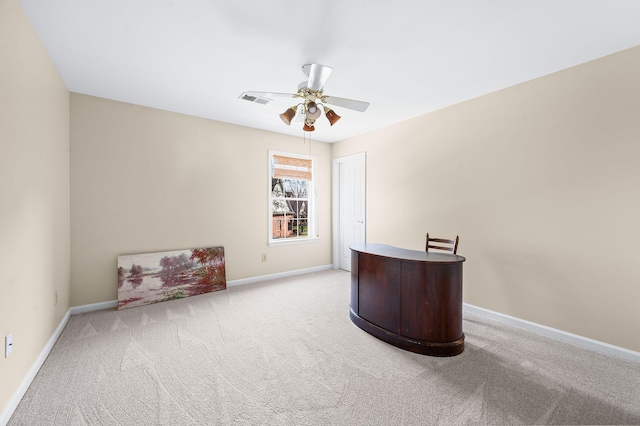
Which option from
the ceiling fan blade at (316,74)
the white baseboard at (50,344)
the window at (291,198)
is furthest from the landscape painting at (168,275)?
the ceiling fan blade at (316,74)

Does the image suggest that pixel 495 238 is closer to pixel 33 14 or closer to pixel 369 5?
pixel 369 5

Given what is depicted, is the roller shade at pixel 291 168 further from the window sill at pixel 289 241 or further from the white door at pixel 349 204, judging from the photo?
the window sill at pixel 289 241

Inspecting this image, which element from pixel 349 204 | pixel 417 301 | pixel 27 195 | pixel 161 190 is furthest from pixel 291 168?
pixel 27 195

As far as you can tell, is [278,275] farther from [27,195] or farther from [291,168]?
[27,195]

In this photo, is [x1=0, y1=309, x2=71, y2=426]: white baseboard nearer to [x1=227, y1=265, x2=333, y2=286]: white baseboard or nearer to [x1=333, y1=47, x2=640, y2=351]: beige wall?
[x1=227, y1=265, x2=333, y2=286]: white baseboard

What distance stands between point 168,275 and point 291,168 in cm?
258

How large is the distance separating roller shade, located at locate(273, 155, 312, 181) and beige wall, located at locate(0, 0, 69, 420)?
2754 mm

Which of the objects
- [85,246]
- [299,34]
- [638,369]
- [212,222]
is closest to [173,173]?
[212,222]

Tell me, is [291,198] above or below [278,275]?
above

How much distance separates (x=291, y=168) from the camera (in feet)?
16.1

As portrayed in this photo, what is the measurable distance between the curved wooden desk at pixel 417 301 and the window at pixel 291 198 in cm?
251

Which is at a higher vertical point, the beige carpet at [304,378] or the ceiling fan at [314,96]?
the ceiling fan at [314,96]

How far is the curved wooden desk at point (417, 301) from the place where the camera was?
2297 mm

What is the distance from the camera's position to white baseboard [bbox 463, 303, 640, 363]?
2.25 meters
